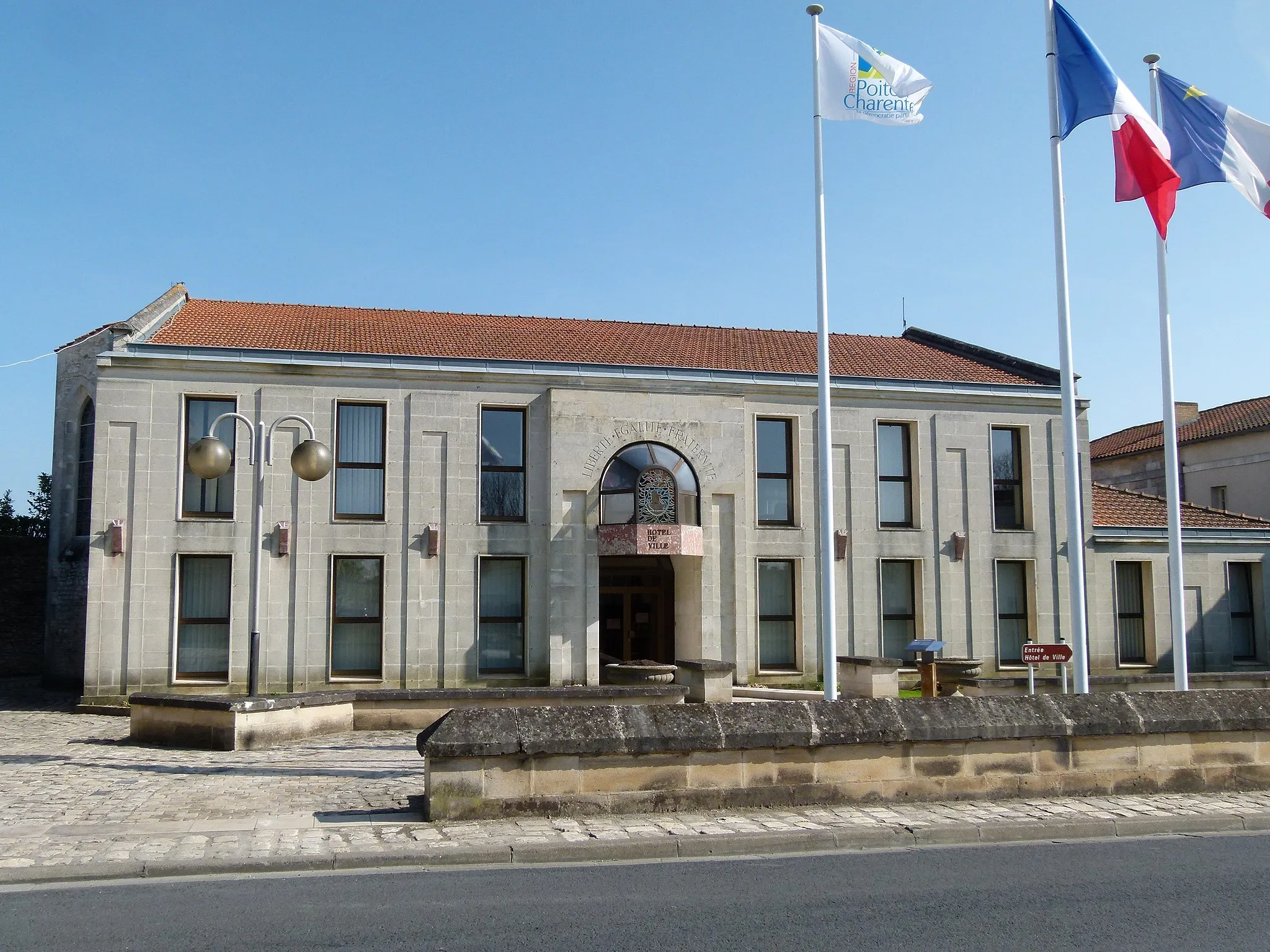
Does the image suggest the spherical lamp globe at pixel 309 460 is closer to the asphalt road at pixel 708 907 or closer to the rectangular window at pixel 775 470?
the asphalt road at pixel 708 907

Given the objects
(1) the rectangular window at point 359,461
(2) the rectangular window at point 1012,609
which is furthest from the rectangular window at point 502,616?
(2) the rectangular window at point 1012,609

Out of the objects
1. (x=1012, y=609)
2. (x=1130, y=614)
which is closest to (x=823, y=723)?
(x=1012, y=609)

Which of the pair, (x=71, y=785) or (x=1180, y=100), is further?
(x=1180, y=100)

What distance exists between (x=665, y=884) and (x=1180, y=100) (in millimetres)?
13887

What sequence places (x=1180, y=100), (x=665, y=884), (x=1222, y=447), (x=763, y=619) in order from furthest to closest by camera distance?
1. (x=1222, y=447)
2. (x=763, y=619)
3. (x=1180, y=100)
4. (x=665, y=884)

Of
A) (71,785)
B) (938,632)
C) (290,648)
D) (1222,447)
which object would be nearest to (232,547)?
(290,648)

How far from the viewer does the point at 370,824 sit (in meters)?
9.63

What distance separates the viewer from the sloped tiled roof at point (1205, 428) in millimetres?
37219

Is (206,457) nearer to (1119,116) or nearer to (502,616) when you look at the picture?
(502,616)

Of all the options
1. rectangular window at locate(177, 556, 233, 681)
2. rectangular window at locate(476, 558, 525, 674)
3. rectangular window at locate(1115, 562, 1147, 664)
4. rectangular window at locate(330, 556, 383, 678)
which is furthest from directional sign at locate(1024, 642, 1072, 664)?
rectangular window at locate(177, 556, 233, 681)

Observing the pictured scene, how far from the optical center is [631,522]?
2245cm

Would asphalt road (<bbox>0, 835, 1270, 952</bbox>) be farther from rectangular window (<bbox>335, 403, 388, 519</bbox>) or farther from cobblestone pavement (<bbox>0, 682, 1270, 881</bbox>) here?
rectangular window (<bbox>335, 403, 388, 519</bbox>)

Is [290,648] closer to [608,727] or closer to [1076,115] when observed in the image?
[608,727]

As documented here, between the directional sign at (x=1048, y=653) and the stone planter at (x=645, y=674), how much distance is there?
798cm
